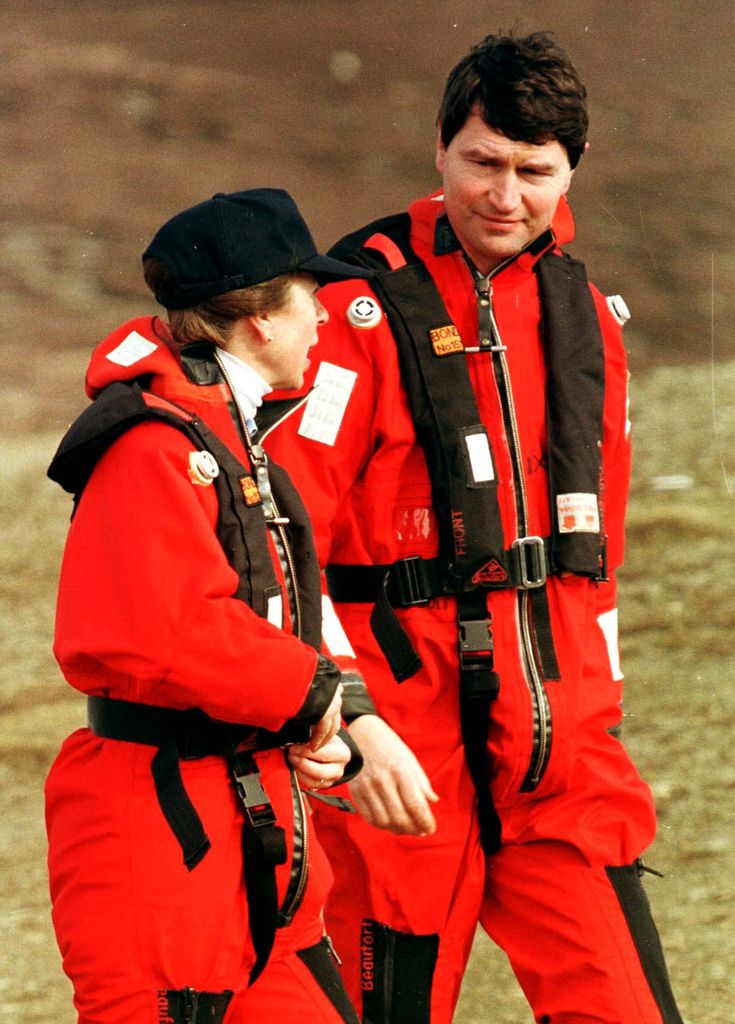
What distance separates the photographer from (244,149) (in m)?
7.71

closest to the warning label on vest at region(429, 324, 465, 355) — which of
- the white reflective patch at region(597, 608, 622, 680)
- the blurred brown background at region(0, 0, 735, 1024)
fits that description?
the white reflective patch at region(597, 608, 622, 680)

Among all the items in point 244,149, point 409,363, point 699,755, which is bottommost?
point 699,755

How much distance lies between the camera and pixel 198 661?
2.19 m

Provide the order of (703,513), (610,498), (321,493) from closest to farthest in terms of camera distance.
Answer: (321,493) < (610,498) < (703,513)

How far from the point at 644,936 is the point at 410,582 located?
2.47 ft

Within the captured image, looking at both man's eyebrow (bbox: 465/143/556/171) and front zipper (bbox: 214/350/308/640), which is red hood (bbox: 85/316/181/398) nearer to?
front zipper (bbox: 214/350/308/640)

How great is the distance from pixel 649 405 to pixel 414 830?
4.84 m

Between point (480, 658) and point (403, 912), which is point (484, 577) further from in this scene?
point (403, 912)

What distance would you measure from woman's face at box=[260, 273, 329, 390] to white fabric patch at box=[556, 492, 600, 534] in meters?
0.69

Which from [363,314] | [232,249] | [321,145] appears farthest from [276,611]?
[321,145]

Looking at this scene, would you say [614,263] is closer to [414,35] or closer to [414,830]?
[414,35]

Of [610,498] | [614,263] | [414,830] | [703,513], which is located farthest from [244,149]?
[414,830]

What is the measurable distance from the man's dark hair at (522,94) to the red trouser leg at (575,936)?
1.29 metres

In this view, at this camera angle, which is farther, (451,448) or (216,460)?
(451,448)
